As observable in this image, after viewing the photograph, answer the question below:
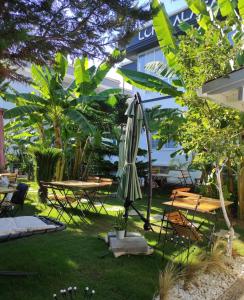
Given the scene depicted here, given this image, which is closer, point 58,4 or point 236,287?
point 58,4

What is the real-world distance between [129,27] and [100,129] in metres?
10.9

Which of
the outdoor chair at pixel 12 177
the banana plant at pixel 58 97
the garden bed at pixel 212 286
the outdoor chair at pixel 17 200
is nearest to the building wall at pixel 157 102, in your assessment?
the banana plant at pixel 58 97

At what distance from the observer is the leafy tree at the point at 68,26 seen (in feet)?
13.4

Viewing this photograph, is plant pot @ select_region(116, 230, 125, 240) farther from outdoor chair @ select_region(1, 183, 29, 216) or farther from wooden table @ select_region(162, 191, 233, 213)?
outdoor chair @ select_region(1, 183, 29, 216)

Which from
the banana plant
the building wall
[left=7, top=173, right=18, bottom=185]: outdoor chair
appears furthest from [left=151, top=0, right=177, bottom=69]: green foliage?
the building wall

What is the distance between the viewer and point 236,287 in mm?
5000

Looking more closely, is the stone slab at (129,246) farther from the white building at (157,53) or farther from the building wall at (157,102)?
the building wall at (157,102)

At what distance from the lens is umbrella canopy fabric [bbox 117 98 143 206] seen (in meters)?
6.02

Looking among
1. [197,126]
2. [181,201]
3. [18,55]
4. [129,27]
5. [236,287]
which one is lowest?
[236,287]

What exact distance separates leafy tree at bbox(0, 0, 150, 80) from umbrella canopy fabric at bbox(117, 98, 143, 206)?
1.45 m

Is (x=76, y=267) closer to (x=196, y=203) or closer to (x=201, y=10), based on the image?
(x=196, y=203)

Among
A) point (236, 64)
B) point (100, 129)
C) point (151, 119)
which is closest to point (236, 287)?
point (236, 64)

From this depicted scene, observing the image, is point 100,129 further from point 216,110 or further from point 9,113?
point 216,110

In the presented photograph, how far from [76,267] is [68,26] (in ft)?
11.8
